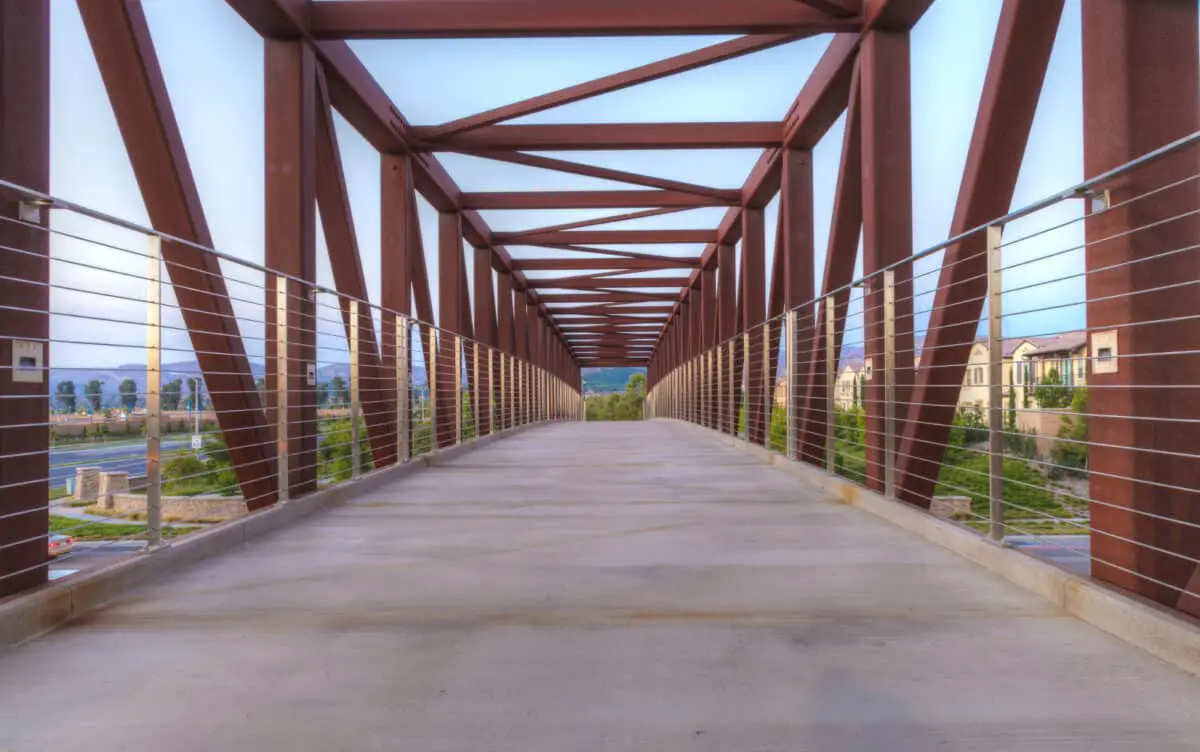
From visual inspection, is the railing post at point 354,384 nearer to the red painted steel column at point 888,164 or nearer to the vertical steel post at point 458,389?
the vertical steel post at point 458,389

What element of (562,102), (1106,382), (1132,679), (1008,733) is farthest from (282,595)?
(562,102)

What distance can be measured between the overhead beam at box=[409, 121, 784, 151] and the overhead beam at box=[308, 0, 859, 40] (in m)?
2.30

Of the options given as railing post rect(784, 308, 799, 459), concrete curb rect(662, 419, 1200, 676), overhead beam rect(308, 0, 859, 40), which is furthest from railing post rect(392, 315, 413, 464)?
concrete curb rect(662, 419, 1200, 676)

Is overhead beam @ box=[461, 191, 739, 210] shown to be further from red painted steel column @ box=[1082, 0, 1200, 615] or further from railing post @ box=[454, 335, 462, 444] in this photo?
red painted steel column @ box=[1082, 0, 1200, 615]

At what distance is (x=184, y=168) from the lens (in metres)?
4.52

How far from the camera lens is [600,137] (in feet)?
29.4

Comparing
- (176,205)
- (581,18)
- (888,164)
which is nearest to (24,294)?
(176,205)

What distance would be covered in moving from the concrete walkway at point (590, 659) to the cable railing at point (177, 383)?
0.41 m

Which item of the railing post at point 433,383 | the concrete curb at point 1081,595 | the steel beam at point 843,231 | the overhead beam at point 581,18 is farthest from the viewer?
the railing post at point 433,383

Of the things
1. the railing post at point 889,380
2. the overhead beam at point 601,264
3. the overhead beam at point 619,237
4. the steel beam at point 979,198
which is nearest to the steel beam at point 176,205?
the railing post at point 889,380

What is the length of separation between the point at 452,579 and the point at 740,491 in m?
2.73

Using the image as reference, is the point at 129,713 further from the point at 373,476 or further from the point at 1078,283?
the point at 373,476

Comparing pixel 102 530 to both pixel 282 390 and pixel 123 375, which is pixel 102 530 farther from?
pixel 282 390

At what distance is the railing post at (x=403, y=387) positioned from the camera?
20.6 feet
